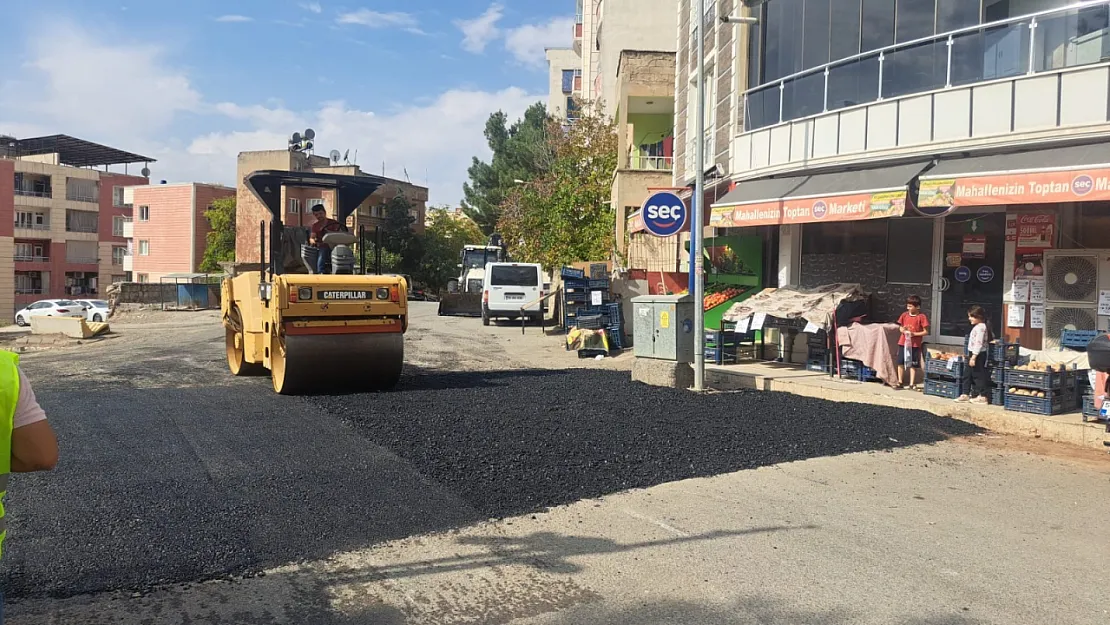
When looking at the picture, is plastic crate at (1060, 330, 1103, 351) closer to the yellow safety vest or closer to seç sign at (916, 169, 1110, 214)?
seç sign at (916, 169, 1110, 214)

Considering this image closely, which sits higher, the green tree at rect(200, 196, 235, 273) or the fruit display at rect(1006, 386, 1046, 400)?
the green tree at rect(200, 196, 235, 273)

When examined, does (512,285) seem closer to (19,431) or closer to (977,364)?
(977,364)

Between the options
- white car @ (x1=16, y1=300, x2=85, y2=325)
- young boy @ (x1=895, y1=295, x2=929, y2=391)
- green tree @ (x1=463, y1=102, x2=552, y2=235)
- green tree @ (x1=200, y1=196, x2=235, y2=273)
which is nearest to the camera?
young boy @ (x1=895, y1=295, x2=929, y2=391)

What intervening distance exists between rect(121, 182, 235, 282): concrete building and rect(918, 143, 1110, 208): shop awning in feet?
193

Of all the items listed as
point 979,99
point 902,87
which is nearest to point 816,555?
point 979,99

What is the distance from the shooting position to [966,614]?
166 inches

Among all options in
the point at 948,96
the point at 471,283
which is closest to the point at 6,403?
the point at 948,96

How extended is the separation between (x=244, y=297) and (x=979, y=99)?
1025 cm

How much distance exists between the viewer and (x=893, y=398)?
1064 cm

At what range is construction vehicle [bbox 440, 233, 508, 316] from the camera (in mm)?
30078

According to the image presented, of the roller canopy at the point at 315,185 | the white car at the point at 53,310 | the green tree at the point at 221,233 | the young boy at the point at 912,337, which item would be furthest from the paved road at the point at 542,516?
the green tree at the point at 221,233

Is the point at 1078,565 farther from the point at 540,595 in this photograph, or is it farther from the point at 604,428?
the point at 604,428

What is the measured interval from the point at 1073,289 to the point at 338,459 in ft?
31.2

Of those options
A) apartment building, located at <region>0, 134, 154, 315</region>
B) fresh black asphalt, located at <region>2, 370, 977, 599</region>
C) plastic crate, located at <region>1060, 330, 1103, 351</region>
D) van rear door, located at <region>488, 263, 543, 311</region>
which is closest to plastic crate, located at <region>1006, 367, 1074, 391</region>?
fresh black asphalt, located at <region>2, 370, 977, 599</region>
